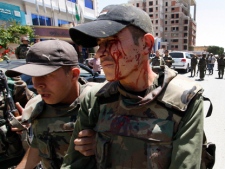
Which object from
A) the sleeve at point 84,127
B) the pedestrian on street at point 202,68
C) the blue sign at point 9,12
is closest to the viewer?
the sleeve at point 84,127

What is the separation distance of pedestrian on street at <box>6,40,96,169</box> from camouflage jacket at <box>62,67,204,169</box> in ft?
1.04

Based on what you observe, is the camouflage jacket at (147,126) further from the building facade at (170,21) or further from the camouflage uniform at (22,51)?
the building facade at (170,21)

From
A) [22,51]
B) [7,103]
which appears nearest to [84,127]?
[7,103]

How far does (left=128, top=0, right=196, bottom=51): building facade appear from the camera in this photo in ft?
251

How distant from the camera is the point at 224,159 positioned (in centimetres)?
322

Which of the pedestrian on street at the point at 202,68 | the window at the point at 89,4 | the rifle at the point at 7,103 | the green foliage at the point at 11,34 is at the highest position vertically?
the window at the point at 89,4

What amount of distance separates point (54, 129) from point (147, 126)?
76cm

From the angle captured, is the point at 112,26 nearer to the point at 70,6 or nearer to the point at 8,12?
the point at 8,12

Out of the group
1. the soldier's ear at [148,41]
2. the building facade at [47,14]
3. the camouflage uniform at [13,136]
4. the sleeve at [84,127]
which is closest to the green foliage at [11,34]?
the building facade at [47,14]

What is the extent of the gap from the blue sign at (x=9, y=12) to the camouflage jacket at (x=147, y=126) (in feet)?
54.0

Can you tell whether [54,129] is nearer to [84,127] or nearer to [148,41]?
[84,127]

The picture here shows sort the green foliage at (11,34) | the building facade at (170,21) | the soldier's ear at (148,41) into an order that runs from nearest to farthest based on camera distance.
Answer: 1. the soldier's ear at (148,41)
2. the green foliage at (11,34)
3. the building facade at (170,21)

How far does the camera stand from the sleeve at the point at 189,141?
2.89 feet

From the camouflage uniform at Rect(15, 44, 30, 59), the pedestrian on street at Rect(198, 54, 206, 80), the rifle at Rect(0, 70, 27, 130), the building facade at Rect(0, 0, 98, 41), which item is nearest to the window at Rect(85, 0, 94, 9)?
the building facade at Rect(0, 0, 98, 41)
